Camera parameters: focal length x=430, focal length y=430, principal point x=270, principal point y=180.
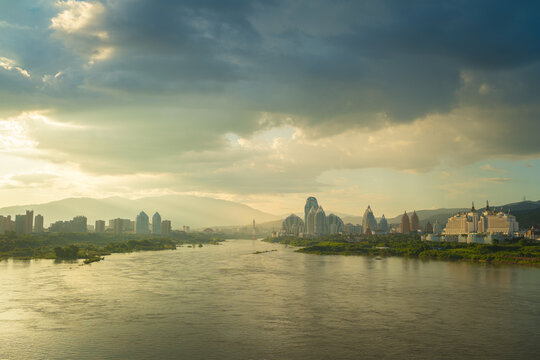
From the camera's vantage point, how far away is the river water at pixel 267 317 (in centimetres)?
2047

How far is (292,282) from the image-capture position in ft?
140

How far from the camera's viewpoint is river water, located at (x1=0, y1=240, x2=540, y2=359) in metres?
20.5

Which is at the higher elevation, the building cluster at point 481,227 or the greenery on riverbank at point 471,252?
the building cluster at point 481,227

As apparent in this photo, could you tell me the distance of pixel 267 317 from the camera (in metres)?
26.7

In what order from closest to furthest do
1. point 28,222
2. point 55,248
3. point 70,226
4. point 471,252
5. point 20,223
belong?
point 55,248 → point 471,252 → point 20,223 → point 28,222 → point 70,226

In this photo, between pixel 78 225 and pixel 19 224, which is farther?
pixel 78 225

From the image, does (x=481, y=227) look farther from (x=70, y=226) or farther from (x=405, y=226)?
(x=70, y=226)

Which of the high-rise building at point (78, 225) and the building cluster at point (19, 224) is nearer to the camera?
the building cluster at point (19, 224)

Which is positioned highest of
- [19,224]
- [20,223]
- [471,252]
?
[20,223]

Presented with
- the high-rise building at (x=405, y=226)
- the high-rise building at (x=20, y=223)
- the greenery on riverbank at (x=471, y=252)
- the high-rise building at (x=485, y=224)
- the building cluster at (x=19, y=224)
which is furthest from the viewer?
the high-rise building at (x=405, y=226)

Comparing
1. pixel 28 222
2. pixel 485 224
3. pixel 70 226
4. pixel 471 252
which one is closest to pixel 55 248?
pixel 28 222

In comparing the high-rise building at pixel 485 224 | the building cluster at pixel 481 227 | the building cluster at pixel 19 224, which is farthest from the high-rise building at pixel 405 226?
the building cluster at pixel 19 224

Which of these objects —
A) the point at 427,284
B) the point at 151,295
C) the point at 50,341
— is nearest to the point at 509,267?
the point at 427,284

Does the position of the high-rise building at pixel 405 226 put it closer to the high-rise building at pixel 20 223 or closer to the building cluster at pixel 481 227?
the building cluster at pixel 481 227
